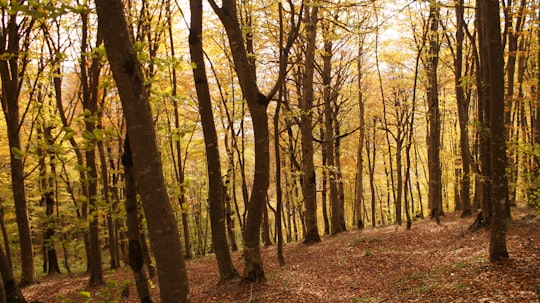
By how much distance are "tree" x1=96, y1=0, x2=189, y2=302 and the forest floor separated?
30.1 inches

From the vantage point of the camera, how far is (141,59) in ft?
9.47

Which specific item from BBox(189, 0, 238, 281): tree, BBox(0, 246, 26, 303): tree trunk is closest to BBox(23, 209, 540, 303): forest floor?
BBox(189, 0, 238, 281): tree

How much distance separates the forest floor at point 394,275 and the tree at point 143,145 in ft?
2.51

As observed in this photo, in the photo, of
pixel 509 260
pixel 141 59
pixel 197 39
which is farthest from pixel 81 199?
pixel 509 260

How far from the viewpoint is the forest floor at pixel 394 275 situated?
6.03 metres

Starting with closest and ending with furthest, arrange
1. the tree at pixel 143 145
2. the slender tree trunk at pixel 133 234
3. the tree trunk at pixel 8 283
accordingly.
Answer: the tree at pixel 143 145
the slender tree trunk at pixel 133 234
the tree trunk at pixel 8 283

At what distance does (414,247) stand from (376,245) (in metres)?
1.30

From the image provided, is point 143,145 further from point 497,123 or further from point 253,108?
point 497,123

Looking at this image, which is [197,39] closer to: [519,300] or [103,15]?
[103,15]

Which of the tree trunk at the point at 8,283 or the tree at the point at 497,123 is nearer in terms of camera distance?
the tree trunk at the point at 8,283

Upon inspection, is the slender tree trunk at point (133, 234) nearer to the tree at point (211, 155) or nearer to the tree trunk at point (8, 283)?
the tree trunk at point (8, 283)

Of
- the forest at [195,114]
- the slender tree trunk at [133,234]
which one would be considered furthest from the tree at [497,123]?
the slender tree trunk at [133,234]

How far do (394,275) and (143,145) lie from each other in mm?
7594

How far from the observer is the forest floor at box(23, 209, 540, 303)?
6.03 m
